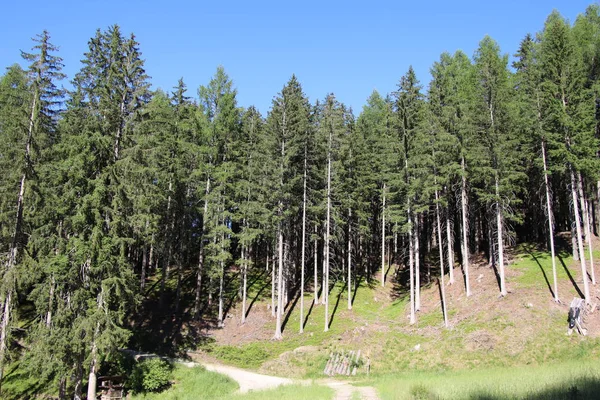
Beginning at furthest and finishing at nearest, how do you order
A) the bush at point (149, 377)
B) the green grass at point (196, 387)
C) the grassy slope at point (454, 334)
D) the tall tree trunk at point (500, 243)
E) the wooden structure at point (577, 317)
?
1. the tall tree trunk at point (500, 243)
2. the wooden structure at point (577, 317)
3. the grassy slope at point (454, 334)
4. the bush at point (149, 377)
5. the green grass at point (196, 387)

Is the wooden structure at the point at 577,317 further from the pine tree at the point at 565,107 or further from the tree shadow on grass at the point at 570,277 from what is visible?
the pine tree at the point at 565,107

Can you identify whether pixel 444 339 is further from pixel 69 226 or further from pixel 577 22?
pixel 577 22

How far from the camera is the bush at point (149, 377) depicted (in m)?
21.0

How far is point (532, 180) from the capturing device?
124 ft

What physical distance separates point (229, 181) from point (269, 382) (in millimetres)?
16791

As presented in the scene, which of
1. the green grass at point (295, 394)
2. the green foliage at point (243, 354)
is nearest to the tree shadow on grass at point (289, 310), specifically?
the green foliage at point (243, 354)

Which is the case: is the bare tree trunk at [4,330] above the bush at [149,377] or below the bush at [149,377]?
above

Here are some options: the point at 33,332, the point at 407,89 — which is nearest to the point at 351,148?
the point at 407,89

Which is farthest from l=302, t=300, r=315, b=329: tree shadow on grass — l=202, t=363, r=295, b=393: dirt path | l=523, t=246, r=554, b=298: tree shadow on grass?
l=523, t=246, r=554, b=298: tree shadow on grass

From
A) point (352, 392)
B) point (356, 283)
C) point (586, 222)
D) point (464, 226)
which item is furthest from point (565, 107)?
point (352, 392)

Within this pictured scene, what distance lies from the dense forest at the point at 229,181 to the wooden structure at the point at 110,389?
1320 mm

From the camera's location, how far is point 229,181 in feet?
108

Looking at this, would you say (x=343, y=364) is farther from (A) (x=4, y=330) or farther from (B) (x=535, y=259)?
(B) (x=535, y=259)

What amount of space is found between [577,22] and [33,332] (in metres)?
43.9
